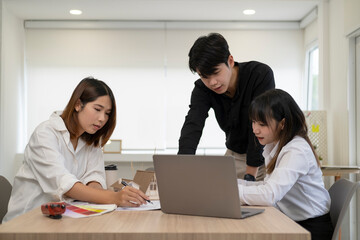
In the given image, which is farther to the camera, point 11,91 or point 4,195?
→ point 11,91

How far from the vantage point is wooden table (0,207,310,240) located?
3.77 ft

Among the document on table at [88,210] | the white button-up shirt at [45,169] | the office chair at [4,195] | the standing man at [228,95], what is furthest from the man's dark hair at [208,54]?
the office chair at [4,195]

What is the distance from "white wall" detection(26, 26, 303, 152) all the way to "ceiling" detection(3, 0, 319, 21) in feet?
0.71

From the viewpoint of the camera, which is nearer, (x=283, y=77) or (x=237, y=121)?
(x=237, y=121)

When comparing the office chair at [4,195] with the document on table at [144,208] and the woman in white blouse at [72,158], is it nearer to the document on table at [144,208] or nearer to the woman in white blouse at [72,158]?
the woman in white blouse at [72,158]

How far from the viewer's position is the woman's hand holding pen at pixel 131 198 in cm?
154

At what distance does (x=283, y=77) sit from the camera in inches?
231

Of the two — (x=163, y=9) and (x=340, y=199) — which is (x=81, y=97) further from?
(x=163, y=9)

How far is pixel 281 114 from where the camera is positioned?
1876 mm

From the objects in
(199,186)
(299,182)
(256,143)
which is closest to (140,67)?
(256,143)

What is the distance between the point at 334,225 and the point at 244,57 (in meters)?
4.27

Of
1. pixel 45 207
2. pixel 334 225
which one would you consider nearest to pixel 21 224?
pixel 45 207

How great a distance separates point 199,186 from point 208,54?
2.50 ft

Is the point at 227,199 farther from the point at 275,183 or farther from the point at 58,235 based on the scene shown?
the point at 58,235
